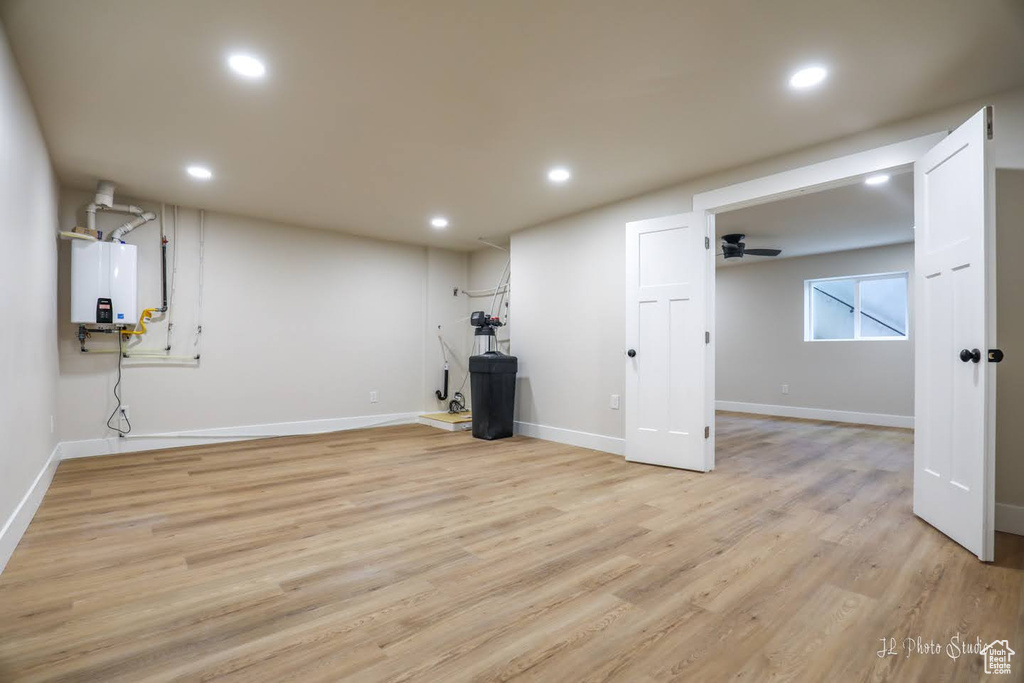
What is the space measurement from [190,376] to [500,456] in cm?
319

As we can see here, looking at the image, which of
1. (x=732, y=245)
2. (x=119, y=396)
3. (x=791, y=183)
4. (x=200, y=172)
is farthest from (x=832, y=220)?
(x=119, y=396)

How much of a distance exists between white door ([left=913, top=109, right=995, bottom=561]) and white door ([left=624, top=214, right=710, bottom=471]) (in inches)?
52.3

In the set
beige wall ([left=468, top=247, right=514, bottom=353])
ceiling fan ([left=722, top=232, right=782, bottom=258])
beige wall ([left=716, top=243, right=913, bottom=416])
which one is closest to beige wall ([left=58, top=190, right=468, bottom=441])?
beige wall ([left=468, top=247, right=514, bottom=353])

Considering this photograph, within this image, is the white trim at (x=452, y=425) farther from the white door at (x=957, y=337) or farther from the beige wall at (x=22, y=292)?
the white door at (x=957, y=337)

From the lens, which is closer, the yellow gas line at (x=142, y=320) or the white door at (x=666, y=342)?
the white door at (x=666, y=342)

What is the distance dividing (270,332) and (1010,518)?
6006 millimetres

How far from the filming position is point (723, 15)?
199 centimetres

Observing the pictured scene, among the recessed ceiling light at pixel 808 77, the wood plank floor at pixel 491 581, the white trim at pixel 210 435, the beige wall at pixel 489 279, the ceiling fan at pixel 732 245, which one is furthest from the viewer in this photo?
the beige wall at pixel 489 279

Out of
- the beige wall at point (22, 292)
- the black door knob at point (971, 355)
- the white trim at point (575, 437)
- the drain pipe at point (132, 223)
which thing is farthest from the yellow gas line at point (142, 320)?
the black door knob at point (971, 355)

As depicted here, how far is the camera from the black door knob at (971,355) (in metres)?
2.14

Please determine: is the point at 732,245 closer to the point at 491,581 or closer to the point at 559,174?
the point at 559,174

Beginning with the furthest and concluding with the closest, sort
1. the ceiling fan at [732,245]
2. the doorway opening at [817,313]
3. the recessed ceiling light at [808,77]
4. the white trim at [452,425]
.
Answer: the ceiling fan at [732,245]
the white trim at [452,425]
the doorway opening at [817,313]
the recessed ceiling light at [808,77]

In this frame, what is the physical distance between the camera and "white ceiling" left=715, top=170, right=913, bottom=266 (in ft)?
13.8

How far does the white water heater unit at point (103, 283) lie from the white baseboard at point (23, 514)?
3.99ft
